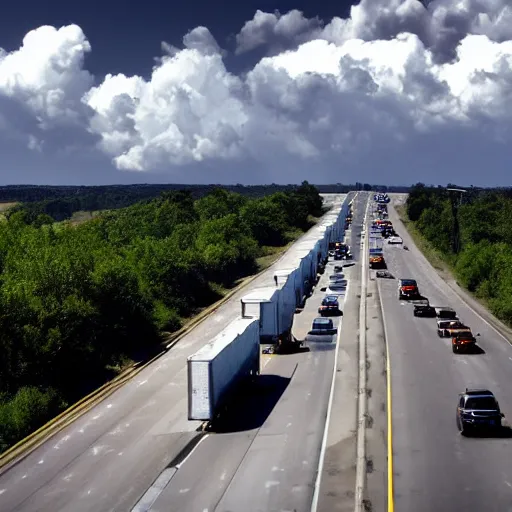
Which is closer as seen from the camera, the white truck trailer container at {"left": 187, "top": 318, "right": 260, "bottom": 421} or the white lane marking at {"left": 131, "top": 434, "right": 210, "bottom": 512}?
the white lane marking at {"left": 131, "top": 434, "right": 210, "bottom": 512}

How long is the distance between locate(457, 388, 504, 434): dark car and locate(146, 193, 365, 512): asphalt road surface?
5808mm

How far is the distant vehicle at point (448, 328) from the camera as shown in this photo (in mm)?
49000

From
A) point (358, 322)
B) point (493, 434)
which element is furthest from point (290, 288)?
point (493, 434)

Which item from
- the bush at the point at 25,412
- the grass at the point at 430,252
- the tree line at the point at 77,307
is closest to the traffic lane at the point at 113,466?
the bush at the point at 25,412

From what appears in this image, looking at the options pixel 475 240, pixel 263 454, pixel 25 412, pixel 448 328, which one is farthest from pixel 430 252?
pixel 263 454

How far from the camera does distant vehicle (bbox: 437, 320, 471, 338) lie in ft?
161

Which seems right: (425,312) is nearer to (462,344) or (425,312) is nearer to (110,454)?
(462,344)

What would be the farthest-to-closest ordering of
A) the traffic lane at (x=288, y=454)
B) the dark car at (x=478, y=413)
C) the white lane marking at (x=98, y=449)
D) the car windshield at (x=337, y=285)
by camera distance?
the car windshield at (x=337, y=285)
the white lane marking at (x=98, y=449)
the dark car at (x=478, y=413)
the traffic lane at (x=288, y=454)

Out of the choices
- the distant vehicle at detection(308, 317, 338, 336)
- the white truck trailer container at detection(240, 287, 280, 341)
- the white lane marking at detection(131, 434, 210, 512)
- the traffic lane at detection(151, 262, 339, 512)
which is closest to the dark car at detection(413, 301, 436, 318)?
the distant vehicle at detection(308, 317, 338, 336)

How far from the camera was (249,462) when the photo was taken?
24.8 metres

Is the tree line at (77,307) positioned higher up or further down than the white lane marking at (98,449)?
higher up

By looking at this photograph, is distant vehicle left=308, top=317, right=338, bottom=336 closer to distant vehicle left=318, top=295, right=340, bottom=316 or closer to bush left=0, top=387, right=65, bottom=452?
distant vehicle left=318, top=295, right=340, bottom=316

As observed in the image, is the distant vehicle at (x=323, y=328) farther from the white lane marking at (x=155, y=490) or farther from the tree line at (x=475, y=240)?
the white lane marking at (x=155, y=490)

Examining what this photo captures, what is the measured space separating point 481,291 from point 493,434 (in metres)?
49.8
